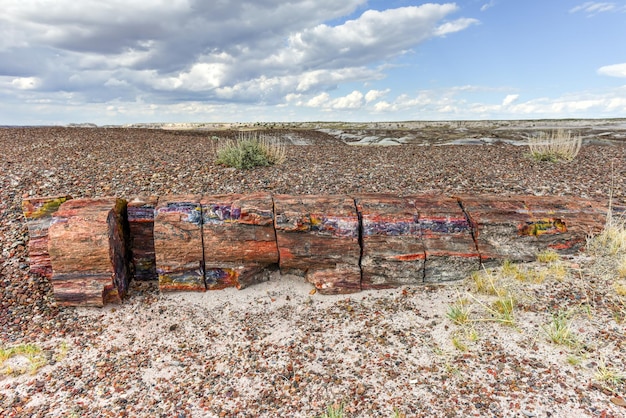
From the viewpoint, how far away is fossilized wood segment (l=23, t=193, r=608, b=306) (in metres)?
5.02

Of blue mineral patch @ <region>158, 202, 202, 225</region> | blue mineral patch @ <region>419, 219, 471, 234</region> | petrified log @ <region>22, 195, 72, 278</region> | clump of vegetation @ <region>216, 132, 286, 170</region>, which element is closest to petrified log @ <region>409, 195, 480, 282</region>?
blue mineral patch @ <region>419, 219, 471, 234</region>

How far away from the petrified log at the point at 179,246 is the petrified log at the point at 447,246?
305cm

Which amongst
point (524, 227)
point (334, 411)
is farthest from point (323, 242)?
point (524, 227)

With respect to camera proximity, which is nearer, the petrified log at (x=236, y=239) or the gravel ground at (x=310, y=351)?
the gravel ground at (x=310, y=351)

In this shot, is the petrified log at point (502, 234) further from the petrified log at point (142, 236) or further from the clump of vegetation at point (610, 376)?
the petrified log at point (142, 236)

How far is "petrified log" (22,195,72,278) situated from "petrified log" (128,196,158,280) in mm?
1035

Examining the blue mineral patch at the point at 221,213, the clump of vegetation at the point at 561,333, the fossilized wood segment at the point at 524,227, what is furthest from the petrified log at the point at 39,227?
the clump of vegetation at the point at 561,333

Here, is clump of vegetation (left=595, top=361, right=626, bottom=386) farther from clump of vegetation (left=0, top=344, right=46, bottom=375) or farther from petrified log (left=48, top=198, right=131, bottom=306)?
clump of vegetation (left=0, top=344, right=46, bottom=375)

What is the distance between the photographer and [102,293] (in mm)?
4906

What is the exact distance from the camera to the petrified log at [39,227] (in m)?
5.17

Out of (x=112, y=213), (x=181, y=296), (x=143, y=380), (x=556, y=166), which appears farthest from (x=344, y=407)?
(x=556, y=166)

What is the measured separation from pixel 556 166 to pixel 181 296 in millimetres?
10076

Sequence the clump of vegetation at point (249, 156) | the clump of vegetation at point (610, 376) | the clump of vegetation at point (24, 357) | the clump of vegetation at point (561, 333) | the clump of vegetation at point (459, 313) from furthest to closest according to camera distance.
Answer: the clump of vegetation at point (249, 156), the clump of vegetation at point (459, 313), the clump of vegetation at point (24, 357), the clump of vegetation at point (561, 333), the clump of vegetation at point (610, 376)

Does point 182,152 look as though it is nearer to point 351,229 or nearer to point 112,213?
point 112,213
